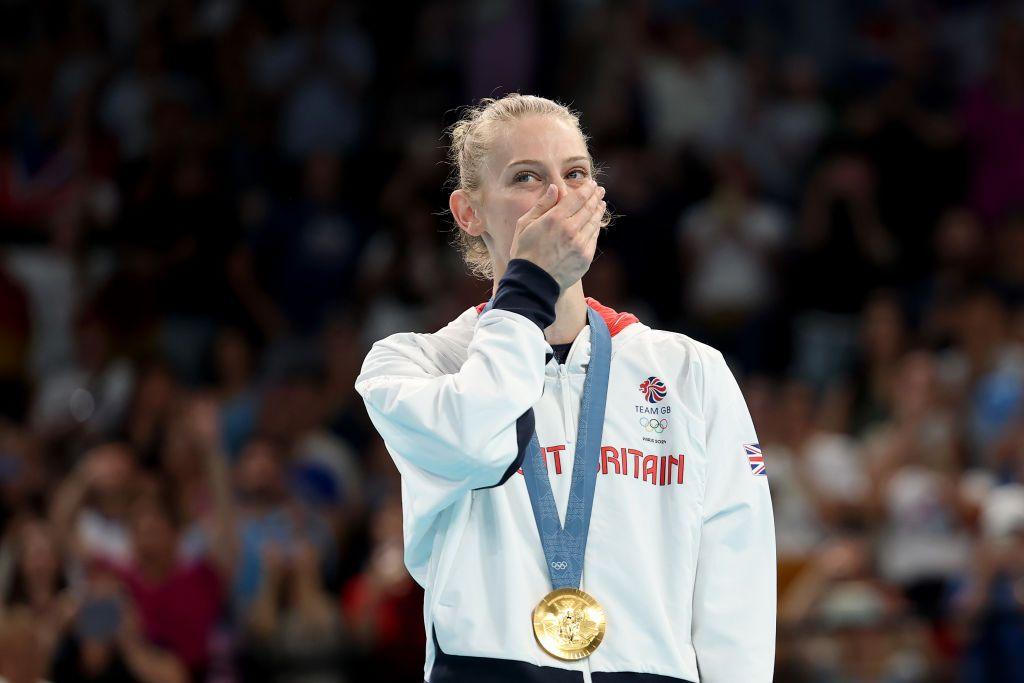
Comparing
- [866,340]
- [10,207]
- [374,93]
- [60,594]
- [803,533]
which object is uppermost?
[374,93]

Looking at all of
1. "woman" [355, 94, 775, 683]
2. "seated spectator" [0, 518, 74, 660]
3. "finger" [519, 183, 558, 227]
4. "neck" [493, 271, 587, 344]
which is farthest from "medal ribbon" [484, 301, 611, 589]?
"seated spectator" [0, 518, 74, 660]

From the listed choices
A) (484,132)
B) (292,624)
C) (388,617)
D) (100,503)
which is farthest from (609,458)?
(100,503)

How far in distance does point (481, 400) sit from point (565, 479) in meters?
0.34

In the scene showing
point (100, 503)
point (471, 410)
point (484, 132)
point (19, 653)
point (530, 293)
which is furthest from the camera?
point (100, 503)

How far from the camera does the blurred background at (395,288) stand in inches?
328

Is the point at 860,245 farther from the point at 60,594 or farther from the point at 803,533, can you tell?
the point at 60,594

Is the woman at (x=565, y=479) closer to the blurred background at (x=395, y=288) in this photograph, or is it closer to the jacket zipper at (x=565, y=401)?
the jacket zipper at (x=565, y=401)

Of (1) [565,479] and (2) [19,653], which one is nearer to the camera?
(1) [565,479]

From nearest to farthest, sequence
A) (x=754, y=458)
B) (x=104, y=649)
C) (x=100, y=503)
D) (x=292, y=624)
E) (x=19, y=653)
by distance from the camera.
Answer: (x=754, y=458) → (x=19, y=653) → (x=104, y=649) → (x=292, y=624) → (x=100, y=503)

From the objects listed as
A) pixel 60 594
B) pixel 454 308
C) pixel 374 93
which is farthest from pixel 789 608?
pixel 374 93

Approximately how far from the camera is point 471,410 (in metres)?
3.07

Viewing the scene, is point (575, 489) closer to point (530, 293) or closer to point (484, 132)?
point (530, 293)

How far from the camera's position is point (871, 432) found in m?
10.3

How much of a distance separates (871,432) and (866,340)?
2.74 feet
